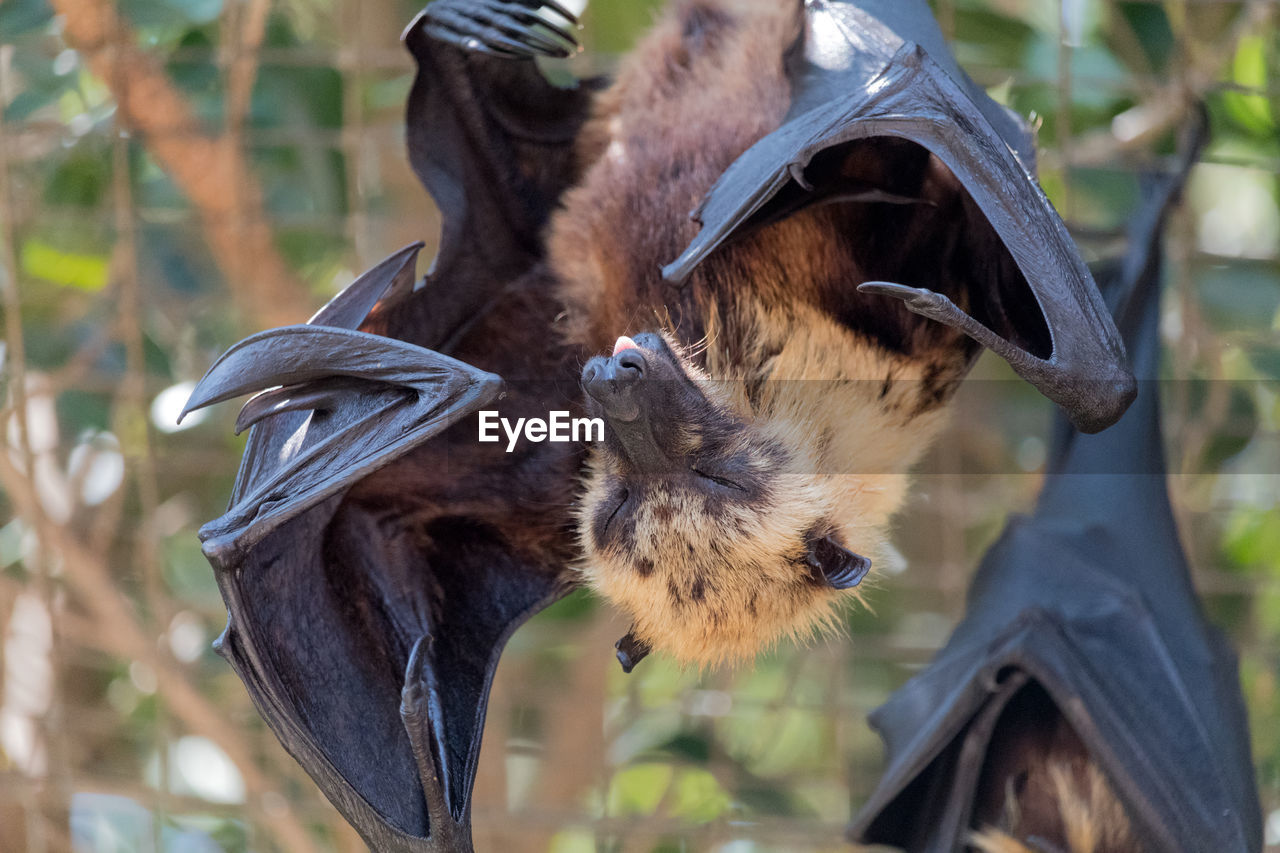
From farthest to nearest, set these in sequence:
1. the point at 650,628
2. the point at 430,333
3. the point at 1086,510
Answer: the point at 1086,510 < the point at 430,333 < the point at 650,628

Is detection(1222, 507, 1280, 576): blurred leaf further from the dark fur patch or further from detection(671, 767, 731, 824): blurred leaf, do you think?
the dark fur patch

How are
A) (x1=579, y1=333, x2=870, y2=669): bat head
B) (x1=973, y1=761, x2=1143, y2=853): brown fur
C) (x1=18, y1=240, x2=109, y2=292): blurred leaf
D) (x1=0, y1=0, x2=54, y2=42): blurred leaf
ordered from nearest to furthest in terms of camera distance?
(x1=579, y1=333, x2=870, y2=669): bat head < (x1=973, y1=761, x2=1143, y2=853): brown fur < (x1=0, y1=0, x2=54, y2=42): blurred leaf < (x1=18, y1=240, x2=109, y2=292): blurred leaf

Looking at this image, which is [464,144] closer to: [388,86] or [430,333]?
[430,333]

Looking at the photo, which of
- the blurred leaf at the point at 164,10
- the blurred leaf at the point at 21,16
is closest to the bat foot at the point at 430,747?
the blurred leaf at the point at 164,10

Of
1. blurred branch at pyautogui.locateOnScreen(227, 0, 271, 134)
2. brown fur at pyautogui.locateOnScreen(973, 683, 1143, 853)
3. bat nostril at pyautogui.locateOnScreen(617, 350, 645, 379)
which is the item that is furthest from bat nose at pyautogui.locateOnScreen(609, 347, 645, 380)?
blurred branch at pyautogui.locateOnScreen(227, 0, 271, 134)

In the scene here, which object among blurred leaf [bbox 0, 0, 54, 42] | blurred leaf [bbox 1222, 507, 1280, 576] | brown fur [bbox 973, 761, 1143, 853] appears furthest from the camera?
blurred leaf [bbox 1222, 507, 1280, 576]

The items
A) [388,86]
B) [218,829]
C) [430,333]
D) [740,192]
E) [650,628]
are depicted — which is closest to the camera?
[740,192]

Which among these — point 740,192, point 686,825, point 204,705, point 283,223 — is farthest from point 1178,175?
point 204,705
